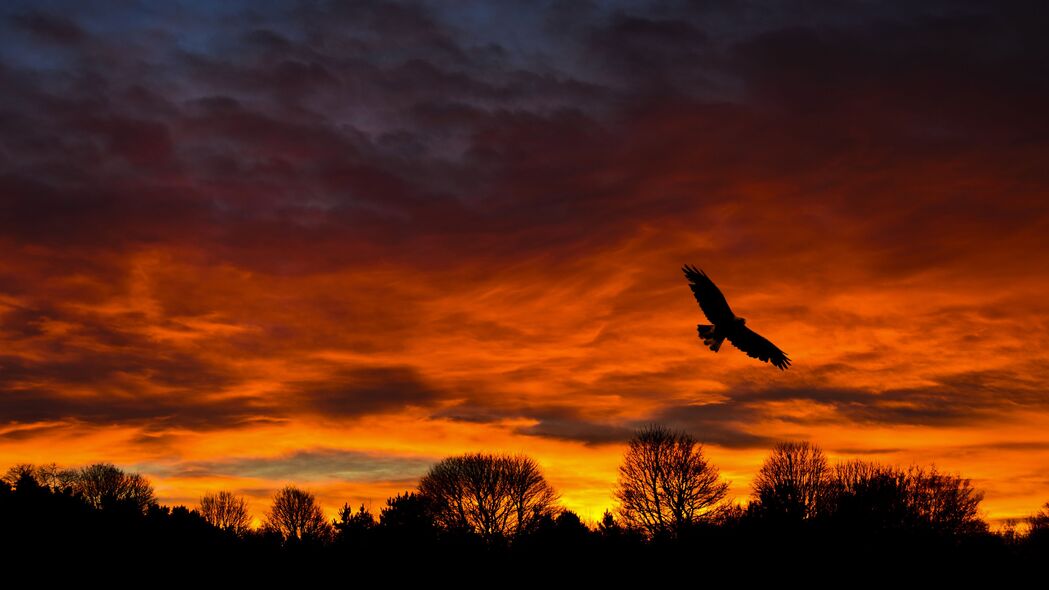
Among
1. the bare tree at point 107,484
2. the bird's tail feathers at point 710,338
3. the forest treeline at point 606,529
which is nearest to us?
the bird's tail feathers at point 710,338

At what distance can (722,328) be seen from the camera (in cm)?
2419

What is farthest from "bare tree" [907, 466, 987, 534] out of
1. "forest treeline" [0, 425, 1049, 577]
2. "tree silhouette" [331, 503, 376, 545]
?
"tree silhouette" [331, 503, 376, 545]

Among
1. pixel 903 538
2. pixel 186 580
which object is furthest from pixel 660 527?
pixel 186 580

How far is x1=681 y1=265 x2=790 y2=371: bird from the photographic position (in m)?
23.9

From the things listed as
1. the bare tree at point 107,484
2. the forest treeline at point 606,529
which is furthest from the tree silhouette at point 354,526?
the bare tree at point 107,484

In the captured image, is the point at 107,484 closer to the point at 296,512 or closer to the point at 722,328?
the point at 296,512

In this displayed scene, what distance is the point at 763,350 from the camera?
24.7 metres

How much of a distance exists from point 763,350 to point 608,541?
42.1 metres

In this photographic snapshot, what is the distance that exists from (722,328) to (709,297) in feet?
2.87

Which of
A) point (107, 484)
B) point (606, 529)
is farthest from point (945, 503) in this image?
point (107, 484)

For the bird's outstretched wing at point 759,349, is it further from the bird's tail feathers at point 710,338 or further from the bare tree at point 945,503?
the bare tree at point 945,503

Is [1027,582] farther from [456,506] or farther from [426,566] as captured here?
[456,506]

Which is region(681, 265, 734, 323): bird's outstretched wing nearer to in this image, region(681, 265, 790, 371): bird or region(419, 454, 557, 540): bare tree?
region(681, 265, 790, 371): bird

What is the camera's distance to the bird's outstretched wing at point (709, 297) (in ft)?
78.4
